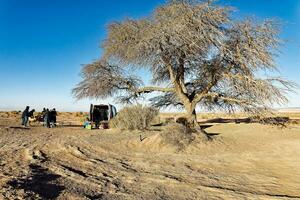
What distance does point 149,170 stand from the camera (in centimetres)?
965

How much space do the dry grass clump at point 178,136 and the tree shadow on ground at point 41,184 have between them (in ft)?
20.1

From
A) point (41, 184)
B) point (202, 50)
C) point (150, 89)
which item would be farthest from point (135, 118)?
point (41, 184)

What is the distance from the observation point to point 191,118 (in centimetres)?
1889

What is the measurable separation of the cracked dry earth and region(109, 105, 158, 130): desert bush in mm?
5179

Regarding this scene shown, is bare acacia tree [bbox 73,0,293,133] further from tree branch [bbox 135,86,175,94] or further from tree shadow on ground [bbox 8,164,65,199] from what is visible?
tree shadow on ground [bbox 8,164,65,199]

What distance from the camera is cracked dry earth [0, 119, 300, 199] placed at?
7160mm

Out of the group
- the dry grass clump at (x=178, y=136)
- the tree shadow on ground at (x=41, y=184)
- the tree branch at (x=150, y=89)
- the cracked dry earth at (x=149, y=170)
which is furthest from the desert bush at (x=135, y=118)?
the tree shadow on ground at (x=41, y=184)

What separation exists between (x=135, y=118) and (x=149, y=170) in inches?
440

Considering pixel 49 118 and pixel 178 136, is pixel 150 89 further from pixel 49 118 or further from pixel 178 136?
pixel 49 118

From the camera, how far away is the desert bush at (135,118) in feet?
67.9

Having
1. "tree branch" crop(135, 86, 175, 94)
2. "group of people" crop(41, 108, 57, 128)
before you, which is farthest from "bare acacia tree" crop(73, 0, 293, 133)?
"group of people" crop(41, 108, 57, 128)

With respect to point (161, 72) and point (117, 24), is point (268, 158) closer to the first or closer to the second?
point (161, 72)

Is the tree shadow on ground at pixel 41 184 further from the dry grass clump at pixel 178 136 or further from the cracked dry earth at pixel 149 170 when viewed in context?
the dry grass clump at pixel 178 136

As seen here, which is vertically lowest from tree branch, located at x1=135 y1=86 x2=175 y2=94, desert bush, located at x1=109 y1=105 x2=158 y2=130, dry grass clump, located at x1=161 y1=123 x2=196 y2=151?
dry grass clump, located at x1=161 y1=123 x2=196 y2=151
